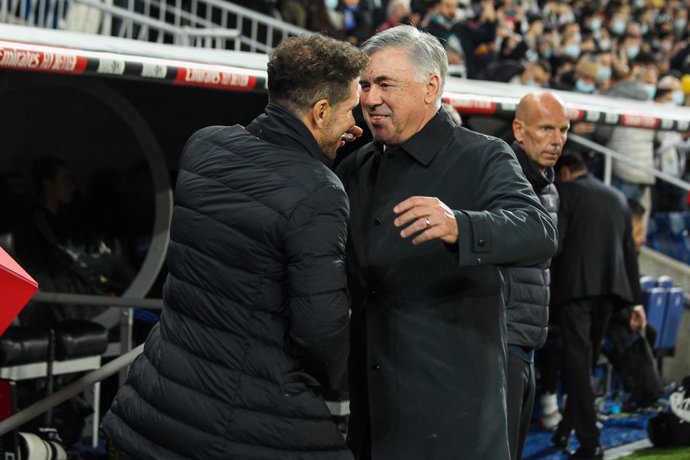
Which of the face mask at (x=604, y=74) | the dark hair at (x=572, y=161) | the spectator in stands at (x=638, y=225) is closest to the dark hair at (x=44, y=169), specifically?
the dark hair at (x=572, y=161)

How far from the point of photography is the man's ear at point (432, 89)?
3135 mm

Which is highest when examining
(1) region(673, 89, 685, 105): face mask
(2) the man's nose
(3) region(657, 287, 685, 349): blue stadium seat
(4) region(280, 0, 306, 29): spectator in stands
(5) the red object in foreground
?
(4) region(280, 0, 306, 29): spectator in stands

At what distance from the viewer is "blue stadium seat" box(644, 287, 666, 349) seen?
8.38 meters

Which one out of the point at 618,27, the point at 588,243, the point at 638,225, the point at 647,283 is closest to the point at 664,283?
the point at 647,283

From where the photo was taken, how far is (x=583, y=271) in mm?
6586

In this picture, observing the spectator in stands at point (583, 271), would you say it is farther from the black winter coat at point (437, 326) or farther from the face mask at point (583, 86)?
the face mask at point (583, 86)

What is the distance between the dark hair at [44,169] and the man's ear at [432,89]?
4.18 m

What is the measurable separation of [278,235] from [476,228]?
439mm

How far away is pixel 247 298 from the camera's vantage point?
270 centimetres

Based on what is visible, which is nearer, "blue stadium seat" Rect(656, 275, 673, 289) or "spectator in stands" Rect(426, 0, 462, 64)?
"blue stadium seat" Rect(656, 275, 673, 289)

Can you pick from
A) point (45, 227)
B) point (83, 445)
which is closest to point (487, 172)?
point (83, 445)

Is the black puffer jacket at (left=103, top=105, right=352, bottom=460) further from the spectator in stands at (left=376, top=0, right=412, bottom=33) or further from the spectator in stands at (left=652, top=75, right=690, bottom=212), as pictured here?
the spectator in stands at (left=376, top=0, right=412, bottom=33)

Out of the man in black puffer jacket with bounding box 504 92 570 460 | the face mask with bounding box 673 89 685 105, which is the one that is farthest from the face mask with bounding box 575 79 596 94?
the man in black puffer jacket with bounding box 504 92 570 460

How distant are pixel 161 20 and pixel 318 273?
25.8 ft
